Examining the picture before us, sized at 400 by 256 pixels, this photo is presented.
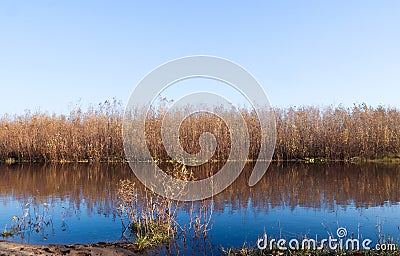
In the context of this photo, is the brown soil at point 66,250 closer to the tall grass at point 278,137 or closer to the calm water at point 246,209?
the calm water at point 246,209

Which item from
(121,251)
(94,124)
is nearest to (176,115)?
(94,124)

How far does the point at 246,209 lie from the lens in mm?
12367

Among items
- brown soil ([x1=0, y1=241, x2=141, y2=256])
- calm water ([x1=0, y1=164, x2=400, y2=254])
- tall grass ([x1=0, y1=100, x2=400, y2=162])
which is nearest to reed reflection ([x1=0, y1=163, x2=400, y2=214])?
calm water ([x1=0, y1=164, x2=400, y2=254])

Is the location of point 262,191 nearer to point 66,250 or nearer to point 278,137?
point 66,250

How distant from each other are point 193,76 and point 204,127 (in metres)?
21.1

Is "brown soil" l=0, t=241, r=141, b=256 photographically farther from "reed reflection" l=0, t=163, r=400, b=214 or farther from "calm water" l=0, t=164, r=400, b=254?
"reed reflection" l=0, t=163, r=400, b=214

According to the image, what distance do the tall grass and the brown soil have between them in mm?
23957

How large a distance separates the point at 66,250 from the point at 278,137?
29201 millimetres

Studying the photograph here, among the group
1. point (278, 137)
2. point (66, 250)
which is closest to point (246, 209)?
point (66, 250)

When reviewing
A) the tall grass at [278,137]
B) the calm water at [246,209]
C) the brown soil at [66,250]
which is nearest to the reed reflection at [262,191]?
the calm water at [246,209]

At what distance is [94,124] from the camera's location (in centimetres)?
3441

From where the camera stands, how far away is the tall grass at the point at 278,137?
110ft

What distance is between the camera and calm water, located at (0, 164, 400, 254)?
9312 mm

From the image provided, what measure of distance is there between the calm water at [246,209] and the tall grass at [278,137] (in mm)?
14059
